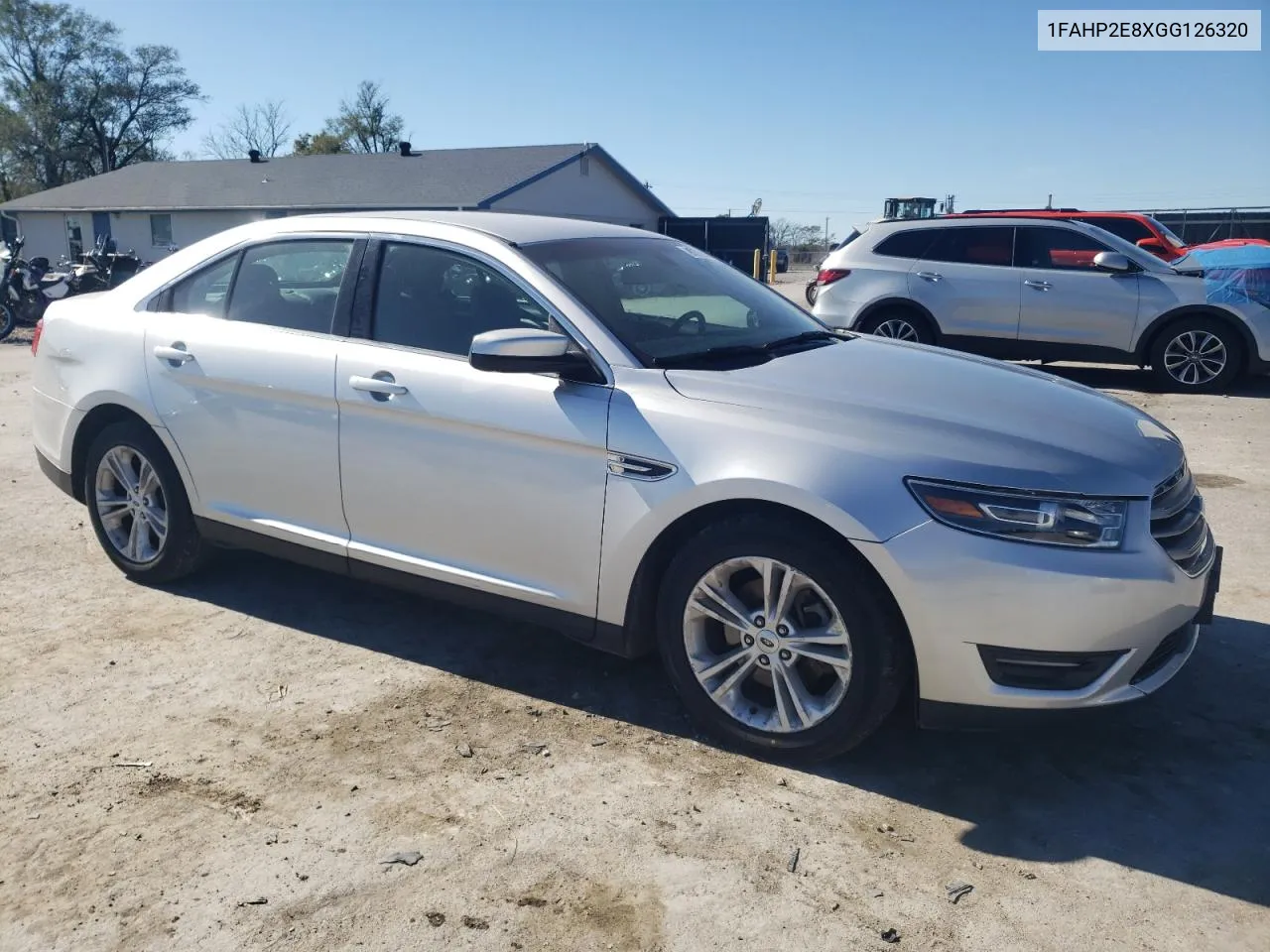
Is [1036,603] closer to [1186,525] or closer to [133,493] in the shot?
[1186,525]

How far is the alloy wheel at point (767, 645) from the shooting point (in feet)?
10.7

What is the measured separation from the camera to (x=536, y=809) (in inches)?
124

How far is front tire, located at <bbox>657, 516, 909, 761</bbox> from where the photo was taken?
10.3 ft

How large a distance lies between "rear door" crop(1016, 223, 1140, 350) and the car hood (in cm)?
756

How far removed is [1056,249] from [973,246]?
0.82 m

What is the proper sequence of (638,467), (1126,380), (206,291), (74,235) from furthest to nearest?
(74,235) → (1126,380) → (206,291) → (638,467)

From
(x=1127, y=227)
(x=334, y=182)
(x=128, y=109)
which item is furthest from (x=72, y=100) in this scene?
(x=1127, y=227)

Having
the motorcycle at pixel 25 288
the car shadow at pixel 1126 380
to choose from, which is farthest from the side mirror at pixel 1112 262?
the motorcycle at pixel 25 288

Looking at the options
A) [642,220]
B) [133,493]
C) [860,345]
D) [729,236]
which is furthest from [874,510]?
[642,220]

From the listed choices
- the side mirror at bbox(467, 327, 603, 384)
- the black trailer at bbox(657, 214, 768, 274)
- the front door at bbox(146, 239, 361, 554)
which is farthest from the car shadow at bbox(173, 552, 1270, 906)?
the black trailer at bbox(657, 214, 768, 274)

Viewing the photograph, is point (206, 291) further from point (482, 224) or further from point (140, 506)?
point (482, 224)

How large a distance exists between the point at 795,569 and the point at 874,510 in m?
0.31

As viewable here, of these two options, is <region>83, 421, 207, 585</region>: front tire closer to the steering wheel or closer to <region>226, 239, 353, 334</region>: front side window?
<region>226, 239, 353, 334</region>: front side window

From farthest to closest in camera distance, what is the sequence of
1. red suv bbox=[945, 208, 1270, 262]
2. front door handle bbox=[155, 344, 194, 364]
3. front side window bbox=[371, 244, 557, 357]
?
1. red suv bbox=[945, 208, 1270, 262]
2. front door handle bbox=[155, 344, 194, 364]
3. front side window bbox=[371, 244, 557, 357]
